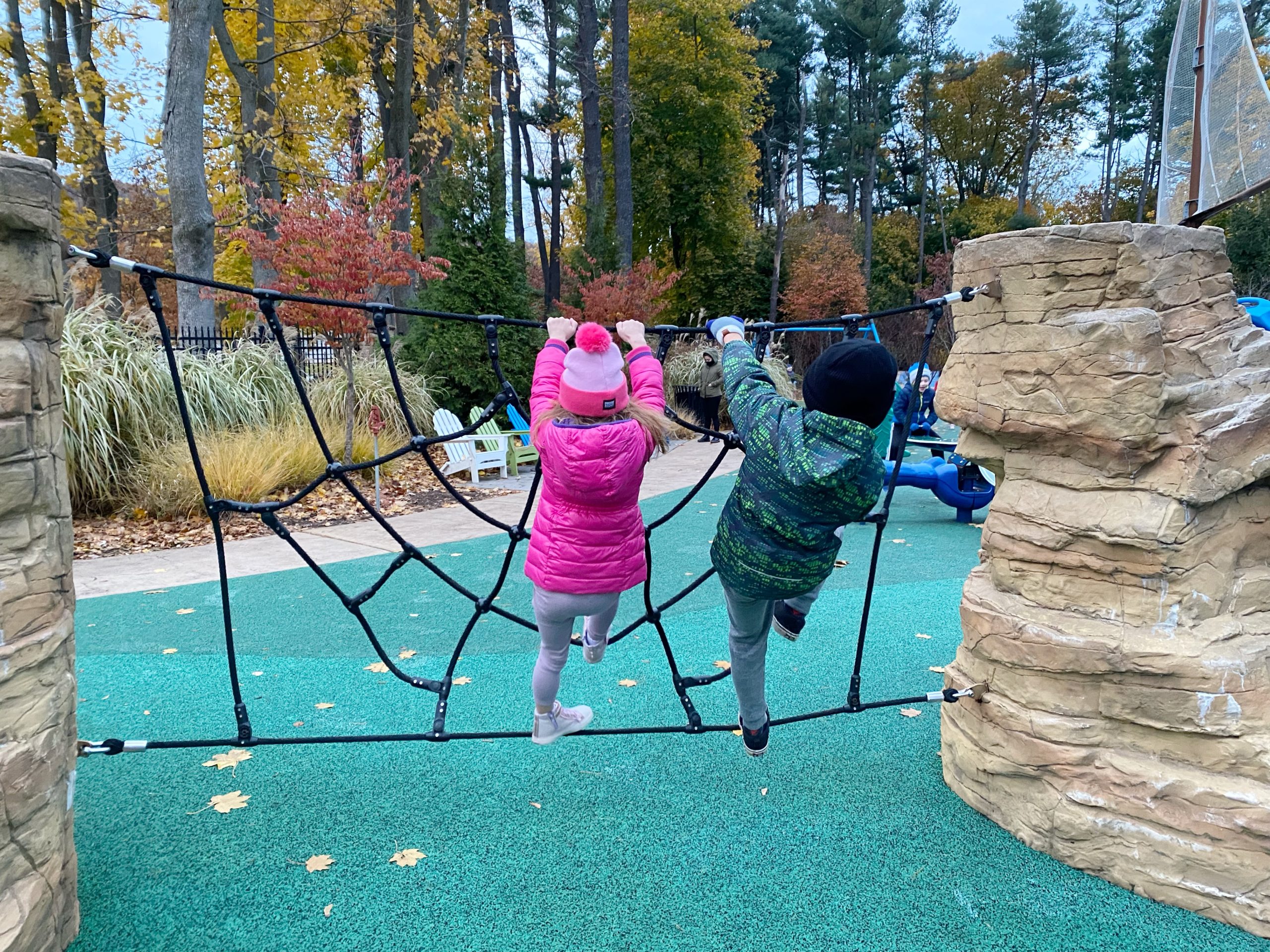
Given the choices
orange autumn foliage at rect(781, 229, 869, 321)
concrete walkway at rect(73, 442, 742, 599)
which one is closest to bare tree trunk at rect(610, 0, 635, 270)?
orange autumn foliage at rect(781, 229, 869, 321)

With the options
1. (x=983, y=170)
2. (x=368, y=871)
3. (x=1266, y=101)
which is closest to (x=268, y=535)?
(x=368, y=871)

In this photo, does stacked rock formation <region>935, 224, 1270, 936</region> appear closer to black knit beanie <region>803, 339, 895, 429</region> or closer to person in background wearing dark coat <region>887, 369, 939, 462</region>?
black knit beanie <region>803, 339, 895, 429</region>

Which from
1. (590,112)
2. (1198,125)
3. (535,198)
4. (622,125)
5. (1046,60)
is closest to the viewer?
(1198,125)

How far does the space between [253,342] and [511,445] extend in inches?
124

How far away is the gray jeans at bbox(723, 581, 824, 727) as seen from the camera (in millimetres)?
2186

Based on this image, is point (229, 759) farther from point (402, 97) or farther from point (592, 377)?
point (402, 97)

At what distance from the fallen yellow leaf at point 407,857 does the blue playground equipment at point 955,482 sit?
5.08 metres

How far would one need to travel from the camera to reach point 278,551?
533 cm

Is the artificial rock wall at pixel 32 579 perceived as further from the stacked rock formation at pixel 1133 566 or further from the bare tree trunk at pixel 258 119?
the bare tree trunk at pixel 258 119

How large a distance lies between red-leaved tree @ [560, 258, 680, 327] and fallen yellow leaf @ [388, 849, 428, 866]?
10285mm

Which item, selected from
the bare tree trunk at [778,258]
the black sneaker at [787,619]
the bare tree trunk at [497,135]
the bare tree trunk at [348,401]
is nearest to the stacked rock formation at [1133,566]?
the black sneaker at [787,619]

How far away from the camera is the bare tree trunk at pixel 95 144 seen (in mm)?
13109

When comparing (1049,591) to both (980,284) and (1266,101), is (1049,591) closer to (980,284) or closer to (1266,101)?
(980,284)

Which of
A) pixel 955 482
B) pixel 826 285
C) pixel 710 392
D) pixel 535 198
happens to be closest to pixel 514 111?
pixel 535 198
